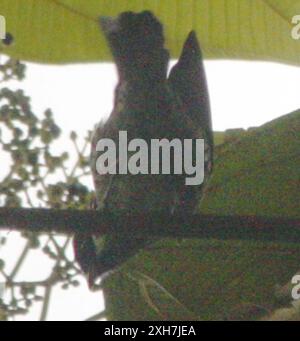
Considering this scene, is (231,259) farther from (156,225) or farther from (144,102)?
Answer: (156,225)

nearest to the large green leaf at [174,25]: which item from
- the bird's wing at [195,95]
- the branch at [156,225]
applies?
the bird's wing at [195,95]

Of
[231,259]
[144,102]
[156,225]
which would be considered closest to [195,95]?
[144,102]

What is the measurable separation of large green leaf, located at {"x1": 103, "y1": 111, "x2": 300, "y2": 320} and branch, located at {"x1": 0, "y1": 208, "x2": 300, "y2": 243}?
23 centimetres

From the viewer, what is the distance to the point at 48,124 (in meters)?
1.00

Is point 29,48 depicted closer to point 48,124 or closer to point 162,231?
point 48,124

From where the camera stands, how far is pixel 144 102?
984 millimetres

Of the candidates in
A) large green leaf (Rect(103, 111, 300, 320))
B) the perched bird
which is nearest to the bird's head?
the perched bird

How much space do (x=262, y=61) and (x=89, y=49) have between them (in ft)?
0.67

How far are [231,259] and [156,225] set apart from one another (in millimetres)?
352

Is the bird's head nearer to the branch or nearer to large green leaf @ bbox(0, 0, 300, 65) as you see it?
large green leaf @ bbox(0, 0, 300, 65)

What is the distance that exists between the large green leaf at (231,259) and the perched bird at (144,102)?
0.04 metres

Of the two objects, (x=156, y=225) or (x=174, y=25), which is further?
(x=174, y=25)

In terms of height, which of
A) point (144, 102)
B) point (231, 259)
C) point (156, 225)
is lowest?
point (156, 225)

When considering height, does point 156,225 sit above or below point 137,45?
below
